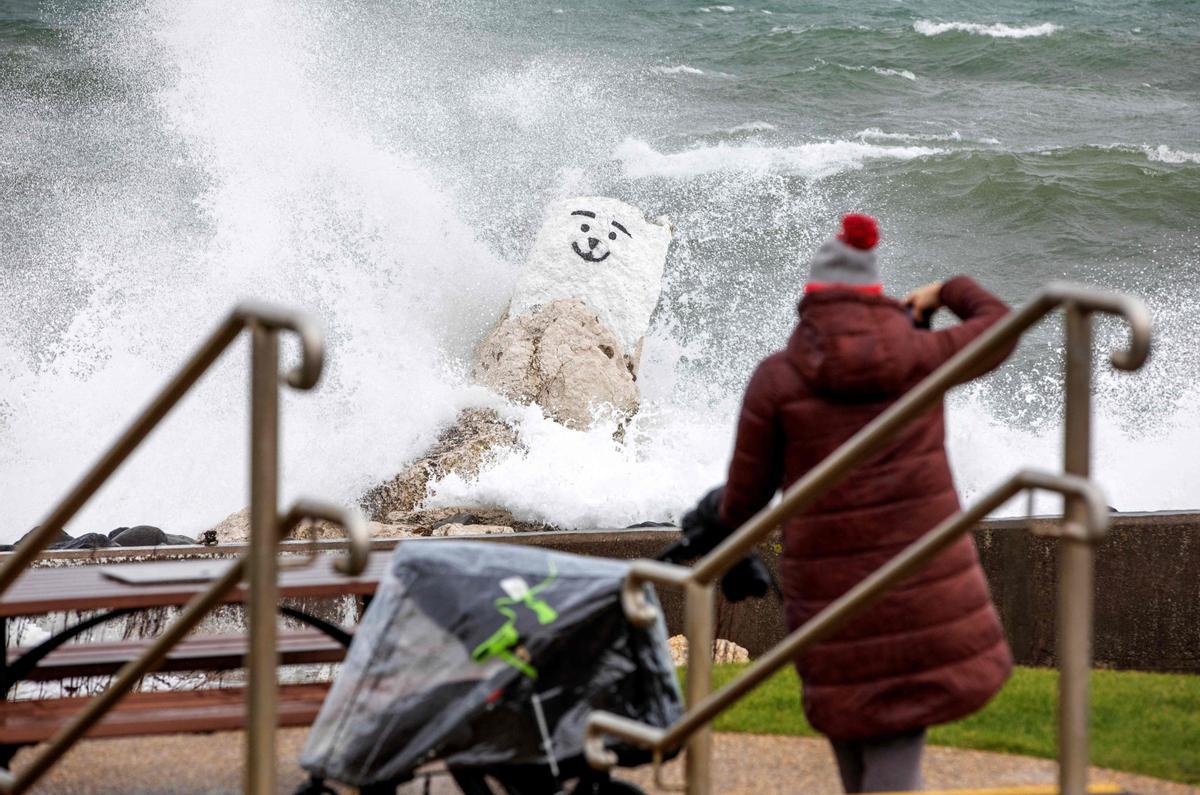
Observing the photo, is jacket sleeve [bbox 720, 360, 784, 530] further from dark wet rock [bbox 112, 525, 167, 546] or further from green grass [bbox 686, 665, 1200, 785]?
dark wet rock [bbox 112, 525, 167, 546]

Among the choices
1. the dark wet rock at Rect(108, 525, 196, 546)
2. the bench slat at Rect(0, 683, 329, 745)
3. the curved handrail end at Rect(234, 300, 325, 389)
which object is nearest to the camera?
the curved handrail end at Rect(234, 300, 325, 389)

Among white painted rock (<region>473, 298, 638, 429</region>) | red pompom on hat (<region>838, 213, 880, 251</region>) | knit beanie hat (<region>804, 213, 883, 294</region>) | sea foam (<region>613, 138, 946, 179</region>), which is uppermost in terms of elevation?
sea foam (<region>613, 138, 946, 179</region>)

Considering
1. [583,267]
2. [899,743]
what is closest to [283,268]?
[583,267]

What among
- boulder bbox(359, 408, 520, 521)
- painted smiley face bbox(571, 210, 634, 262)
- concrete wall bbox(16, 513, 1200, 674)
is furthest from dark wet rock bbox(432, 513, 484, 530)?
painted smiley face bbox(571, 210, 634, 262)

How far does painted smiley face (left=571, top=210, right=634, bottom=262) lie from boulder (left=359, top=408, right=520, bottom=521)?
172 cm

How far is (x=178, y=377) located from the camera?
234cm

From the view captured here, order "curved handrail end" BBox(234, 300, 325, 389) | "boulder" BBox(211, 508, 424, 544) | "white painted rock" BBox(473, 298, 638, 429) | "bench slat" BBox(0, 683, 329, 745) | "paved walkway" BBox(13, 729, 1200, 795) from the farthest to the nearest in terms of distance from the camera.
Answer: "white painted rock" BBox(473, 298, 638, 429) < "boulder" BBox(211, 508, 424, 544) < "paved walkway" BBox(13, 729, 1200, 795) < "bench slat" BBox(0, 683, 329, 745) < "curved handrail end" BBox(234, 300, 325, 389)

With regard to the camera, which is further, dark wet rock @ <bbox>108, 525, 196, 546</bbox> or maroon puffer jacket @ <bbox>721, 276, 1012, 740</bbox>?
dark wet rock @ <bbox>108, 525, 196, 546</bbox>

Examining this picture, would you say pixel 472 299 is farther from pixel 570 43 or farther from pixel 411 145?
pixel 570 43

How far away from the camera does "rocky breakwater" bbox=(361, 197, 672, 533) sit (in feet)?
32.0

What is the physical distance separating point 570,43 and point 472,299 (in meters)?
17.7

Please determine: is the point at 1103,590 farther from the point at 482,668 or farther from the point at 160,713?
the point at 160,713

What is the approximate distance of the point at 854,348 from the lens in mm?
2793

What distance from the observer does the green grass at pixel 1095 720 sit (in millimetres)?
4133
